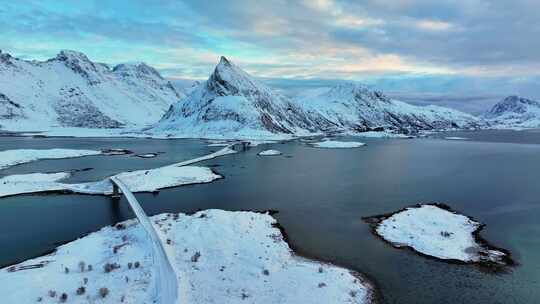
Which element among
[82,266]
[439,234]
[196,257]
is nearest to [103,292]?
[82,266]

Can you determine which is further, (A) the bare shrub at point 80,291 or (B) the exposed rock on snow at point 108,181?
(B) the exposed rock on snow at point 108,181

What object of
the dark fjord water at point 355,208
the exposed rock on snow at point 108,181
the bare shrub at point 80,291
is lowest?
the dark fjord water at point 355,208

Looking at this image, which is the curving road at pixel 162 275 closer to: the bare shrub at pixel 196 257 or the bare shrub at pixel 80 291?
the bare shrub at pixel 196 257

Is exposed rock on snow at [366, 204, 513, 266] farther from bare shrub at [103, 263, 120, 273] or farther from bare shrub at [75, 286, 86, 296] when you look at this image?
bare shrub at [75, 286, 86, 296]

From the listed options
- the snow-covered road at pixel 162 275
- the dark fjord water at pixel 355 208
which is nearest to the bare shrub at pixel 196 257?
the snow-covered road at pixel 162 275

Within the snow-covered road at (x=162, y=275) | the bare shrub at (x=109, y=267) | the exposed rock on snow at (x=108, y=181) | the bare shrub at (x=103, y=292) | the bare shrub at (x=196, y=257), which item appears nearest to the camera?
the snow-covered road at (x=162, y=275)

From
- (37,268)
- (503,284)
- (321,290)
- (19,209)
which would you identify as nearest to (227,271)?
(321,290)

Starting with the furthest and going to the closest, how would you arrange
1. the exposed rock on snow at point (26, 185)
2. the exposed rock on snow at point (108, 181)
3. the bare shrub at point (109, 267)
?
the exposed rock on snow at point (108, 181) → the exposed rock on snow at point (26, 185) → the bare shrub at point (109, 267)

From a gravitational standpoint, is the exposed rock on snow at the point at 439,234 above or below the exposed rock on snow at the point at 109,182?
below
